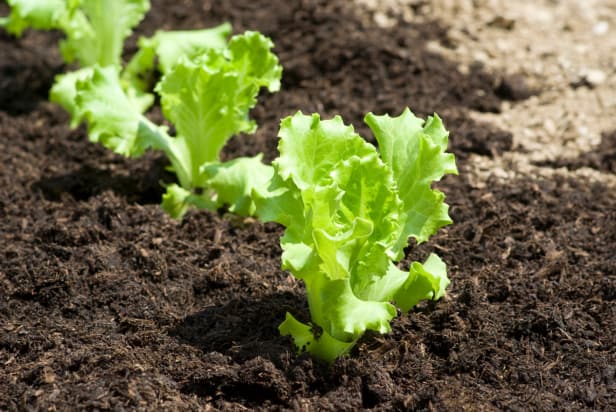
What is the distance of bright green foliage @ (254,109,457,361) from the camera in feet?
9.34

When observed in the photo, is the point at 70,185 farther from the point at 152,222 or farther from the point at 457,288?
the point at 457,288

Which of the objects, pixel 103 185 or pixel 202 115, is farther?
pixel 103 185

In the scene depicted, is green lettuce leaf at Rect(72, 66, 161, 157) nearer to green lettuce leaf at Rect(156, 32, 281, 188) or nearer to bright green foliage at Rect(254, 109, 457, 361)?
green lettuce leaf at Rect(156, 32, 281, 188)

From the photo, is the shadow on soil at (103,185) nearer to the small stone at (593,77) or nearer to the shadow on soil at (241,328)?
the shadow on soil at (241,328)

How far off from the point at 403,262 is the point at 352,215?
31.5 inches

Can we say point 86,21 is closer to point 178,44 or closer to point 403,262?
point 178,44

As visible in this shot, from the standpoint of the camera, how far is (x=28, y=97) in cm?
518

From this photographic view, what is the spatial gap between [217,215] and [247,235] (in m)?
0.22

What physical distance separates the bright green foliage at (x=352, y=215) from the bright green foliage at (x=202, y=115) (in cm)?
82

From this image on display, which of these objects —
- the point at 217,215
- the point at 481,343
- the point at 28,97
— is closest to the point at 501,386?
the point at 481,343

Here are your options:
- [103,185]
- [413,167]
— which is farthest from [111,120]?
[413,167]

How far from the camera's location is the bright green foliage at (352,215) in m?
2.85

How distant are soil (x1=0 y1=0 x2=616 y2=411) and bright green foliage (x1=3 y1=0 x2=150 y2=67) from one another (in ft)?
1.35

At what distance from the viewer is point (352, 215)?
2.99 metres
